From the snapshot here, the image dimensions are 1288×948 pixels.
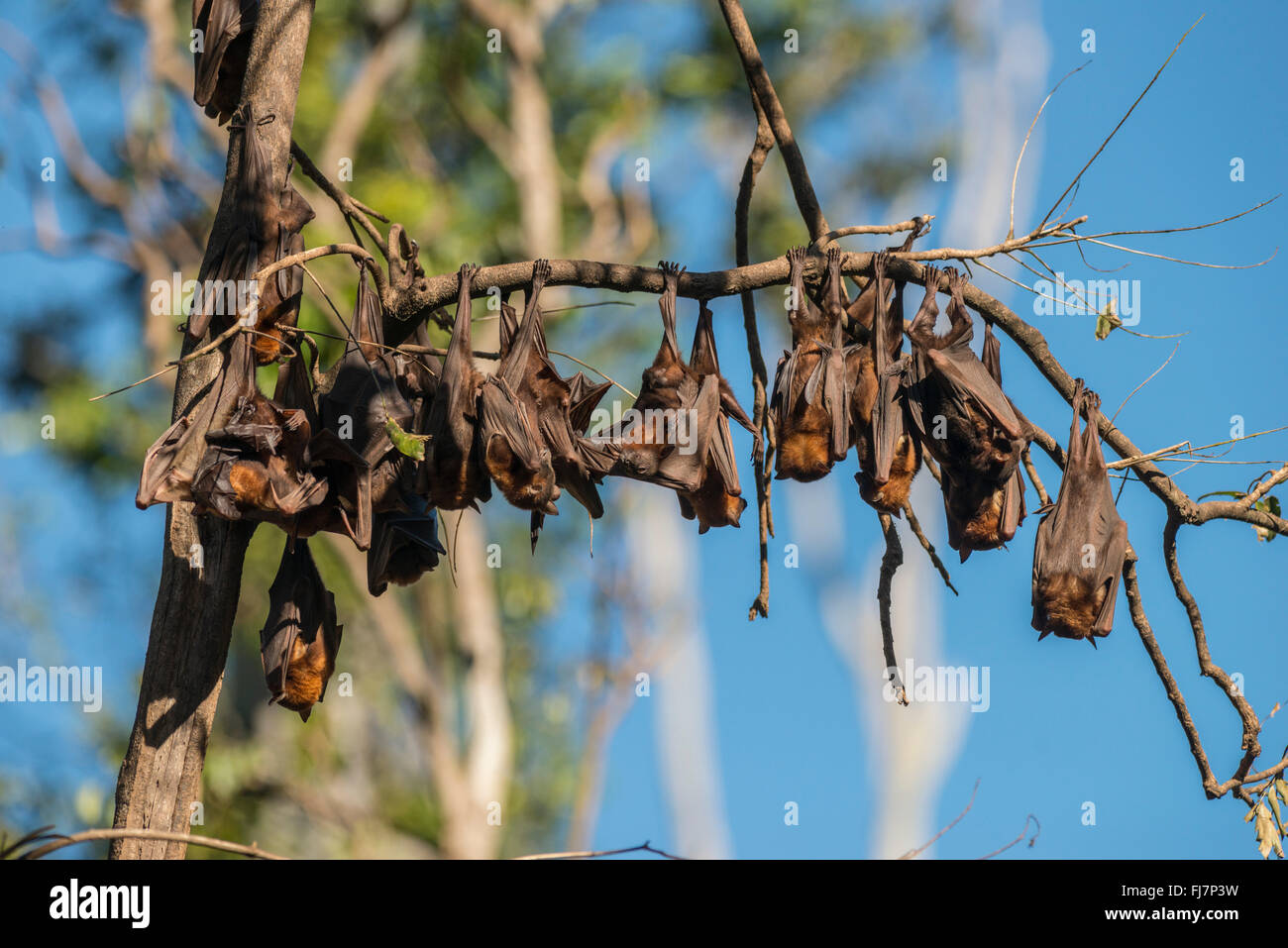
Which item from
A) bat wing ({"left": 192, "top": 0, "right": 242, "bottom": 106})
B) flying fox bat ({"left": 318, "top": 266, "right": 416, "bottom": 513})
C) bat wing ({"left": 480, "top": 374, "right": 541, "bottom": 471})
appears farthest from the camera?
bat wing ({"left": 192, "top": 0, "right": 242, "bottom": 106})

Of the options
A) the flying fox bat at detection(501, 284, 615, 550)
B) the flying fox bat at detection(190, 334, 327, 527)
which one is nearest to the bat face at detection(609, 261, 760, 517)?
the flying fox bat at detection(501, 284, 615, 550)

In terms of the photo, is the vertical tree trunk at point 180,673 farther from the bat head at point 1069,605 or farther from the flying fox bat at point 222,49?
the bat head at point 1069,605

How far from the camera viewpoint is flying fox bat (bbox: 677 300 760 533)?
5.52 metres

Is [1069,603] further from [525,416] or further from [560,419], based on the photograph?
[525,416]

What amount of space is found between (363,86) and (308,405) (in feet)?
43.1

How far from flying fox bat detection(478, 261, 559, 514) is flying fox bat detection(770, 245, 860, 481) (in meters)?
0.98

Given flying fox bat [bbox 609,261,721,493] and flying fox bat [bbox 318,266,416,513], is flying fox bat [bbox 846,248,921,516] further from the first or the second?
flying fox bat [bbox 318,266,416,513]

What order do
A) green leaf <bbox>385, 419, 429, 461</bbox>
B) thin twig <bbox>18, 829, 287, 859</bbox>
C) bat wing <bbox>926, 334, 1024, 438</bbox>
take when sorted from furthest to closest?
1. bat wing <bbox>926, 334, 1024, 438</bbox>
2. green leaf <bbox>385, 419, 429, 461</bbox>
3. thin twig <bbox>18, 829, 287, 859</bbox>

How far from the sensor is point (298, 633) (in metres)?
5.51

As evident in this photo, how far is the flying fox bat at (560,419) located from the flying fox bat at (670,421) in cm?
13

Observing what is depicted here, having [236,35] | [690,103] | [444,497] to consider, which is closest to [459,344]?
[444,497]

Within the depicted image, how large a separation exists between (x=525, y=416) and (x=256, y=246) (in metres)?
1.33

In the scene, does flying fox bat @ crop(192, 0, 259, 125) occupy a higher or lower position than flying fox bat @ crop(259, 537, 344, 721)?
higher

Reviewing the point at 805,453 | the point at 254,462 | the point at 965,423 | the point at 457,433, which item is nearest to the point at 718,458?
the point at 805,453
